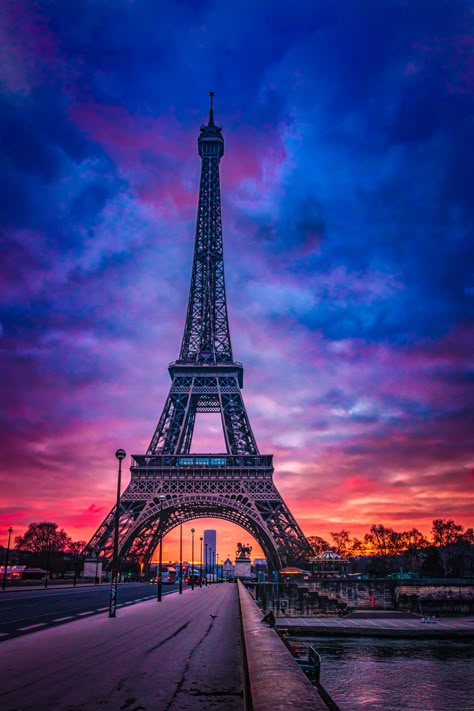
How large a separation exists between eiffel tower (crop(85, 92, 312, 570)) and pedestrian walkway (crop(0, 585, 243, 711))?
52.6m

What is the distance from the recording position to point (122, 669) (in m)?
10.6

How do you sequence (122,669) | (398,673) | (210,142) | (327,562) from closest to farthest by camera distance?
1. (122,669)
2. (398,673)
3. (327,562)
4. (210,142)

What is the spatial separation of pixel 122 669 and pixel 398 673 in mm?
29565

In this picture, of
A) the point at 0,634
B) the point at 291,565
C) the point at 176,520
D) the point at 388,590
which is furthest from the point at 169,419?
the point at 0,634

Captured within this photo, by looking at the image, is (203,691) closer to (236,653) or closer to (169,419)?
(236,653)

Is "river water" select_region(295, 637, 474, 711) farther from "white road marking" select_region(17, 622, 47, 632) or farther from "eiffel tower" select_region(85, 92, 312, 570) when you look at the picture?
"eiffel tower" select_region(85, 92, 312, 570)

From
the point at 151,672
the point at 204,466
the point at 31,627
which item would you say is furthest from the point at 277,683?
the point at 204,466

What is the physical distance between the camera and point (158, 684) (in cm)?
916

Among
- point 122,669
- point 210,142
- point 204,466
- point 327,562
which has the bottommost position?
point 327,562

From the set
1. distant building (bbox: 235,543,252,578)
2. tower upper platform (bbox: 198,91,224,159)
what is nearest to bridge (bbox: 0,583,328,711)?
tower upper platform (bbox: 198,91,224,159)

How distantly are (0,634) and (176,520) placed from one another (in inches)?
3142

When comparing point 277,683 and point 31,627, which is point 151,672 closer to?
point 277,683

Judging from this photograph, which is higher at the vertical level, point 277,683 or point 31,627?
point 277,683

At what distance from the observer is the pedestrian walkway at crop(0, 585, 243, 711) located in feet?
25.9
